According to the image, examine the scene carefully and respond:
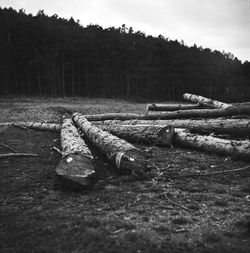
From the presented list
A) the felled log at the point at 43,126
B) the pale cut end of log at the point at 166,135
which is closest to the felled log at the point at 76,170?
the pale cut end of log at the point at 166,135

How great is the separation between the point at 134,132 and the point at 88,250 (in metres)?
7.74

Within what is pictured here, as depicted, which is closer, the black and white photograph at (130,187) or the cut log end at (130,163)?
the black and white photograph at (130,187)

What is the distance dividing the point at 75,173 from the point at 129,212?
165cm

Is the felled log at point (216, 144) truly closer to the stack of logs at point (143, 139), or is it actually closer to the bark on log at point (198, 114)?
the stack of logs at point (143, 139)

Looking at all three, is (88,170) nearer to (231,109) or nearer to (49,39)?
(231,109)

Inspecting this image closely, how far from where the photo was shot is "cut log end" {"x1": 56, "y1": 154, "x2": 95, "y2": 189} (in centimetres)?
609

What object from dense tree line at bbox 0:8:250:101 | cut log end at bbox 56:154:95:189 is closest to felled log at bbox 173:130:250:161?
cut log end at bbox 56:154:95:189

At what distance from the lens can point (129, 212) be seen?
16.5ft

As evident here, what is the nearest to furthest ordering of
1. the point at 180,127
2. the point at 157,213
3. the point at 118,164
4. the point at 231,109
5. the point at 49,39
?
1. the point at 157,213
2. the point at 118,164
3. the point at 180,127
4. the point at 231,109
5. the point at 49,39

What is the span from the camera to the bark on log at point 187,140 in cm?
850

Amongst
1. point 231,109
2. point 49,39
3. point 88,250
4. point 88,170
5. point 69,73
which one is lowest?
point 88,250

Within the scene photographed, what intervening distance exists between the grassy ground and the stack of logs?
0.38 meters

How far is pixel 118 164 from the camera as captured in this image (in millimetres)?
7262

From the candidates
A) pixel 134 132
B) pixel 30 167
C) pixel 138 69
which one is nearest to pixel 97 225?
pixel 30 167
